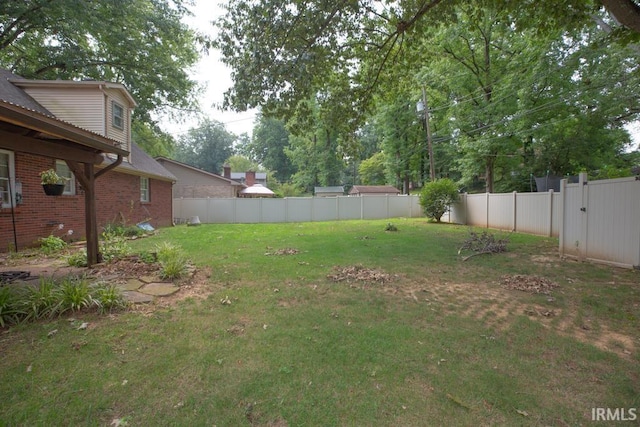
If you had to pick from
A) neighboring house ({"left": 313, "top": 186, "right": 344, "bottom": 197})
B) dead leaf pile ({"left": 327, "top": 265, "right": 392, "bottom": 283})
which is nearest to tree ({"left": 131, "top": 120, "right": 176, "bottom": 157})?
dead leaf pile ({"left": 327, "top": 265, "right": 392, "bottom": 283})

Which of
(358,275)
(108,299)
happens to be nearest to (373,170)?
(358,275)

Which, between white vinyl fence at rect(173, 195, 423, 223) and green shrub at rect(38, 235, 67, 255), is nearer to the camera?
green shrub at rect(38, 235, 67, 255)

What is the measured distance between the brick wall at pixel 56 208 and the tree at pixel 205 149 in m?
44.5

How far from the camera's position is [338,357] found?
2699mm

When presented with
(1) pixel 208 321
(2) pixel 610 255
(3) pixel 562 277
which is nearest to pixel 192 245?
(1) pixel 208 321

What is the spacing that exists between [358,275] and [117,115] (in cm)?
1113

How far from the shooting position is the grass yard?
2047 mm

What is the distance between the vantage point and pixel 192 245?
847cm

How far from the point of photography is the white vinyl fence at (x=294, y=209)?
702 inches

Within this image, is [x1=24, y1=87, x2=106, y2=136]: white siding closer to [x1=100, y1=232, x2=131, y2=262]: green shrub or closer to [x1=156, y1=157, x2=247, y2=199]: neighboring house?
[x1=100, y1=232, x2=131, y2=262]: green shrub

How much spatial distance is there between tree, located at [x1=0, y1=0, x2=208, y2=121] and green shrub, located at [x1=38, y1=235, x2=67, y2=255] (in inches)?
302

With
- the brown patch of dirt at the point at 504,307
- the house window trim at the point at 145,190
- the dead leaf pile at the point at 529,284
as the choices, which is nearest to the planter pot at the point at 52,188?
the brown patch of dirt at the point at 504,307

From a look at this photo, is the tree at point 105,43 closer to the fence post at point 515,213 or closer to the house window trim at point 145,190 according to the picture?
the house window trim at point 145,190

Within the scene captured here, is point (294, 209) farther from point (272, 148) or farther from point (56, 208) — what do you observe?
point (272, 148)
